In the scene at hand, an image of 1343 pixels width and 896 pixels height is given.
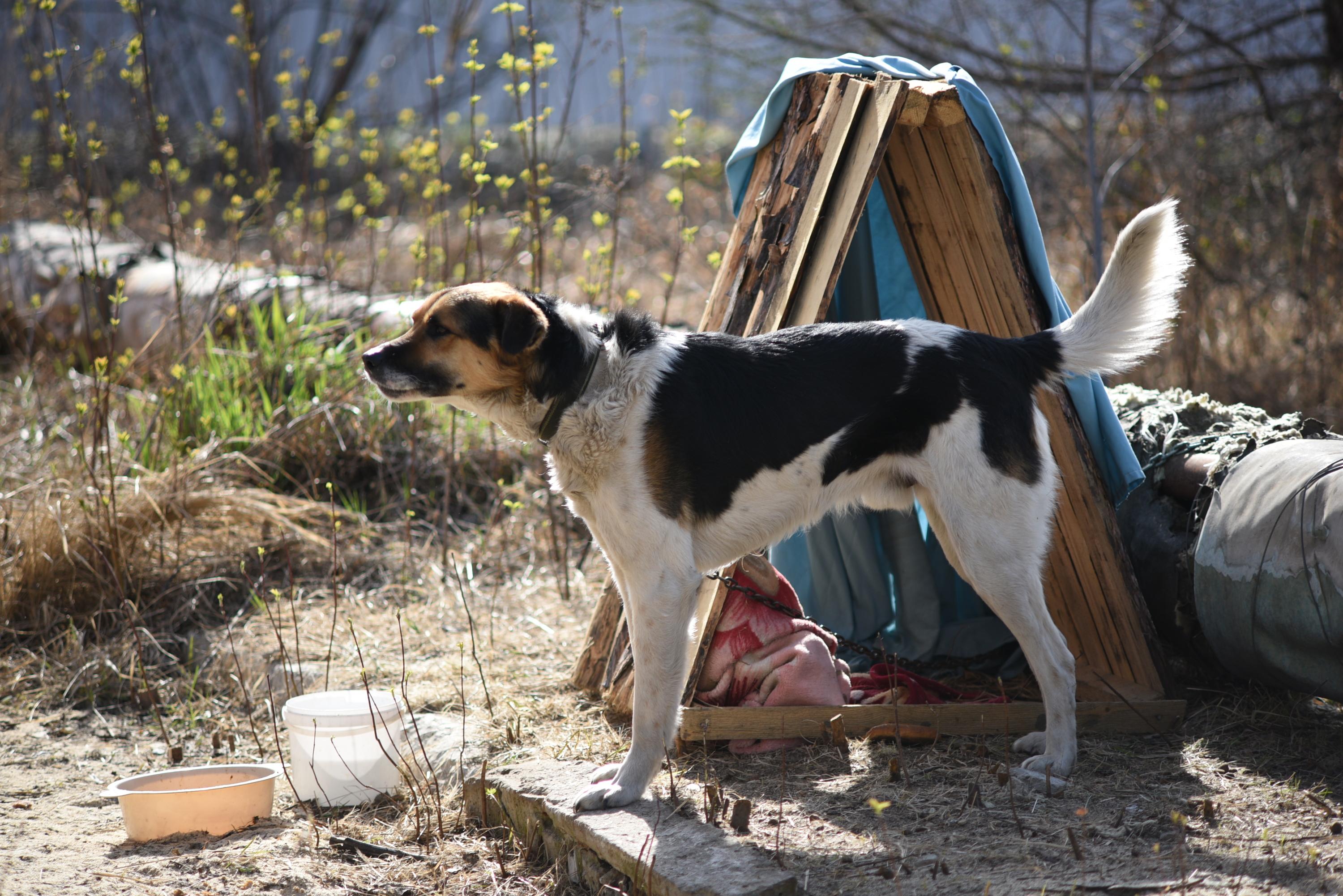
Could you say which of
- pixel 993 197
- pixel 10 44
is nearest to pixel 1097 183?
pixel 993 197

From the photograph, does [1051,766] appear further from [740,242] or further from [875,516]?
[740,242]

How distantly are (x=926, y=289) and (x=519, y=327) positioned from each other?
170 cm

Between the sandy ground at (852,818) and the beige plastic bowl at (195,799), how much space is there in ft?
0.17

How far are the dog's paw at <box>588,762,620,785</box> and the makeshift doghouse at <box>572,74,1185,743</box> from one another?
40cm

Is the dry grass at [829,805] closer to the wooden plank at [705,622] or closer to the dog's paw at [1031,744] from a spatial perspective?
the dog's paw at [1031,744]

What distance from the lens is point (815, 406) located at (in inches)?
117

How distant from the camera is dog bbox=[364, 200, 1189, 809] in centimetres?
290

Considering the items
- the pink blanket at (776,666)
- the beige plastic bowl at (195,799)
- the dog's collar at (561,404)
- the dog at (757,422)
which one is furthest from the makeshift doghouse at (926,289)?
the beige plastic bowl at (195,799)

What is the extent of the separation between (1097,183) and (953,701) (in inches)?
167

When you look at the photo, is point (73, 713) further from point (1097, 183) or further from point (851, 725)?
point (1097, 183)

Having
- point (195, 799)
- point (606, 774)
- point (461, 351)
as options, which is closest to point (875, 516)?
point (606, 774)

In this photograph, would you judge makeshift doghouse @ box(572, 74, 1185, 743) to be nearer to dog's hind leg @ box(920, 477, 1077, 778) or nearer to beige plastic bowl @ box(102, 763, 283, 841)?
dog's hind leg @ box(920, 477, 1077, 778)

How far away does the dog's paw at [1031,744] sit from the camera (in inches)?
126

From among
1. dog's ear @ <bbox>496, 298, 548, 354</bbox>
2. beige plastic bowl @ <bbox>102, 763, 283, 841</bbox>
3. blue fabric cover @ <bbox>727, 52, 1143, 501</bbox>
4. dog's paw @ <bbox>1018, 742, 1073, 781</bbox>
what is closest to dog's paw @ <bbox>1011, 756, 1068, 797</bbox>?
dog's paw @ <bbox>1018, 742, 1073, 781</bbox>
